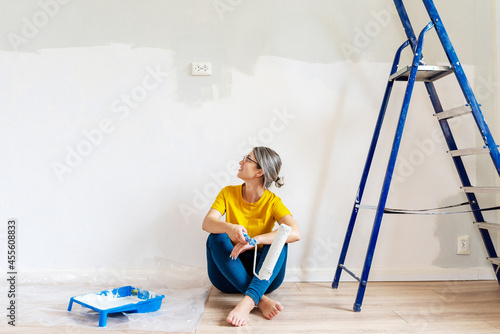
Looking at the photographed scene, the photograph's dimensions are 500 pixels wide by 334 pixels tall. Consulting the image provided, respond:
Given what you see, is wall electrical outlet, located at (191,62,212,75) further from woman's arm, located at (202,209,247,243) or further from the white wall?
woman's arm, located at (202,209,247,243)

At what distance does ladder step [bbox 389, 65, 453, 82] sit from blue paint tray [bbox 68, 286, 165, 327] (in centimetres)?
152

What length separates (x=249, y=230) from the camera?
6.39 ft

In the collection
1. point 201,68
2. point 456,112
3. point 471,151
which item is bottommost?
point 471,151

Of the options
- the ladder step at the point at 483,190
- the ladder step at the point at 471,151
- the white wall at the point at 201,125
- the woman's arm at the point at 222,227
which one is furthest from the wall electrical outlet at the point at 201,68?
the ladder step at the point at 483,190

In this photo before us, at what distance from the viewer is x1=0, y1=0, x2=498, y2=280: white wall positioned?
2.24 m

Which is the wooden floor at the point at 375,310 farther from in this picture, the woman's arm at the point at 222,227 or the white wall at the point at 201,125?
the woman's arm at the point at 222,227

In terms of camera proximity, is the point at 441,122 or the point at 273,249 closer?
the point at 273,249

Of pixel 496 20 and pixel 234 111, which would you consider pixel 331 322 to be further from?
pixel 496 20

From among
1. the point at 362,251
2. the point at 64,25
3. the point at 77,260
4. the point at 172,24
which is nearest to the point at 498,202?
the point at 362,251

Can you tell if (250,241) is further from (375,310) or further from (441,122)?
(441,122)

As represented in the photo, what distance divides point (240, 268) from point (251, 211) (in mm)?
324

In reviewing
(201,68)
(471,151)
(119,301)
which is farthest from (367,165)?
(119,301)

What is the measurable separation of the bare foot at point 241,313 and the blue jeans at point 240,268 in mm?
28

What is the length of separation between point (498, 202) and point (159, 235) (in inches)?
78.8
